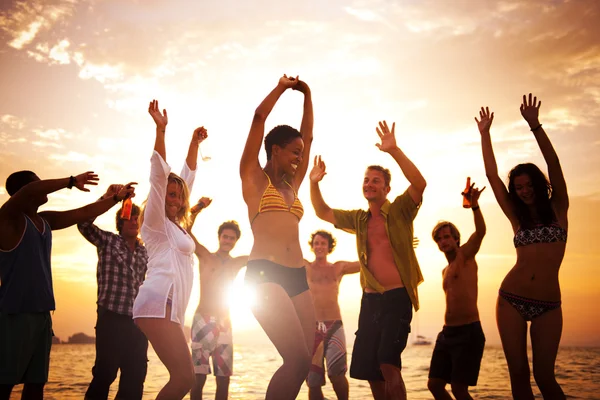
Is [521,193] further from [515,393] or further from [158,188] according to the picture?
[158,188]

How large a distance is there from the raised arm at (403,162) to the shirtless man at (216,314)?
4.35 m

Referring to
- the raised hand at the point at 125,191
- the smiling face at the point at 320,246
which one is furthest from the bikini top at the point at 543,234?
the smiling face at the point at 320,246

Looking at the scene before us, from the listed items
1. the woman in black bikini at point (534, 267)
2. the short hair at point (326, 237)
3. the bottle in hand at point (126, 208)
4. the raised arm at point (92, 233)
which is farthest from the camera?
the short hair at point (326, 237)

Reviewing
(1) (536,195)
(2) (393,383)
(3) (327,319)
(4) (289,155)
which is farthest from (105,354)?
(1) (536,195)

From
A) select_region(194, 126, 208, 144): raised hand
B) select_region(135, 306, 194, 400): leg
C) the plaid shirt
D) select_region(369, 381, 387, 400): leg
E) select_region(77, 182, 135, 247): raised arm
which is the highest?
select_region(194, 126, 208, 144): raised hand

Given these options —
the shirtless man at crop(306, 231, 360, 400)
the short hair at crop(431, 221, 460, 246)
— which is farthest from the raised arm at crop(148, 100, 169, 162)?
the shirtless man at crop(306, 231, 360, 400)

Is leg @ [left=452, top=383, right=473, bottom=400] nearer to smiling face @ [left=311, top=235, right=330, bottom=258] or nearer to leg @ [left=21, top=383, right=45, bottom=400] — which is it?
smiling face @ [left=311, top=235, right=330, bottom=258]

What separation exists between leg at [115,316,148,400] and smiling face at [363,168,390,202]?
12.0ft

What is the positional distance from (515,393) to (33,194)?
558 cm

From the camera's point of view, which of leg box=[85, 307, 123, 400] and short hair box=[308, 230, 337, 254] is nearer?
leg box=[85, 307, 123, 400]

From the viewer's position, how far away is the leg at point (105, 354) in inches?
259

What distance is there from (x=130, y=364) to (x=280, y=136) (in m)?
3.94

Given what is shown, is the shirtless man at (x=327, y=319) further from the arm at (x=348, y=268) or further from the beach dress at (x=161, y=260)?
the beach dress at (x=161, y=260)

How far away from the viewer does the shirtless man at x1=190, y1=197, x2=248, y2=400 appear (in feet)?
30.3
